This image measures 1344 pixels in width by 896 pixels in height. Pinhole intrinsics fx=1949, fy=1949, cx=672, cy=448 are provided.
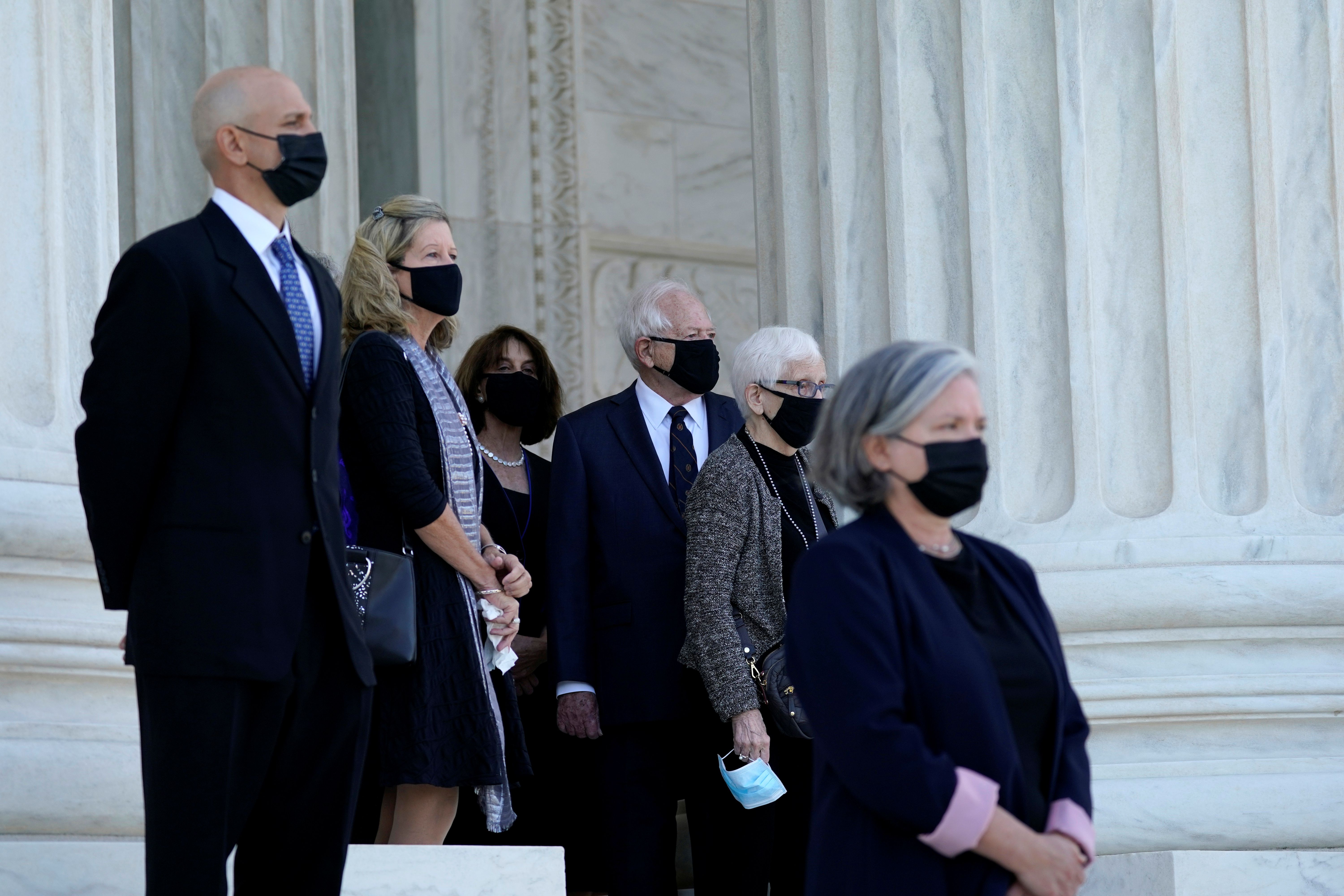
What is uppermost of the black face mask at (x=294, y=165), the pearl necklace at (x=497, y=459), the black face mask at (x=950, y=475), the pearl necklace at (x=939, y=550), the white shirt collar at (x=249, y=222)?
the black face mask at (x=294, y=165)

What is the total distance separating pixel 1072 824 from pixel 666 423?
9.28 ft

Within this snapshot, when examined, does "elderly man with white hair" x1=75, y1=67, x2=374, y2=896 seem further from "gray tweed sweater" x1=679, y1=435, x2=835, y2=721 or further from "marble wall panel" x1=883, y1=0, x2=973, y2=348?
"marble wall panel" x1=883, y1=0, x2=973, y2=348

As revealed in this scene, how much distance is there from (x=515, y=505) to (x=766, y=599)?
3.68 feet

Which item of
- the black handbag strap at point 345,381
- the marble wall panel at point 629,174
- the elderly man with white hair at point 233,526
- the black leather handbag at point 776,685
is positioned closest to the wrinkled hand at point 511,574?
the black handbag strap at point 345,381

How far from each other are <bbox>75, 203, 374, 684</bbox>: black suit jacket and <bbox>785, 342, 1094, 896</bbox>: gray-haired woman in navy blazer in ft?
2.92

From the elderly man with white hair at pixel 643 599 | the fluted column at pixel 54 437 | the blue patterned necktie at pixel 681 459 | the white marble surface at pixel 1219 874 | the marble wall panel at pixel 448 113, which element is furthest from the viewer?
the marble wall panel at pixel 448 113

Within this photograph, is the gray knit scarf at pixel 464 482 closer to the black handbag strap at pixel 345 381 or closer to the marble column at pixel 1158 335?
the black handbag strap at pixel 345 381

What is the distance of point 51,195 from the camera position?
500 centimetres

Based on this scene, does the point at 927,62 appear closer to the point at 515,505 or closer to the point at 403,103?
the point at 515,505

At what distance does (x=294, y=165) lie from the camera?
3.52 metres

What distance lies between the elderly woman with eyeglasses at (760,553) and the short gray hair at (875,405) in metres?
1.86

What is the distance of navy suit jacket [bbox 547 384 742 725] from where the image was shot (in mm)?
5473

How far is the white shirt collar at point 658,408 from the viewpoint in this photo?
229 inches

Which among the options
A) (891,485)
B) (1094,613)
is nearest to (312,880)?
(891,485)
